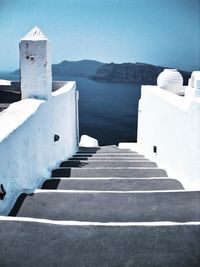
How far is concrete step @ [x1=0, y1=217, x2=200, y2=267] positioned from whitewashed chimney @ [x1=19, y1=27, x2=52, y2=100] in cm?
358

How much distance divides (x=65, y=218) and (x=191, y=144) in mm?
2543

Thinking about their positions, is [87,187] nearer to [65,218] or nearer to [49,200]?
[49,200]

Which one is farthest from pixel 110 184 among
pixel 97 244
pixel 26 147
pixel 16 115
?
pixel 97 244

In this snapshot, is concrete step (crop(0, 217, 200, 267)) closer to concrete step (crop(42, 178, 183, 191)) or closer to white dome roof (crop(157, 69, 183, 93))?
concrete step (crop(42, 178, 183, 191))

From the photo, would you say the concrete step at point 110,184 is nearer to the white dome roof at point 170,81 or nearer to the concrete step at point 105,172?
the concrete step at point 105,172

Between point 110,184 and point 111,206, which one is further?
point 110,184

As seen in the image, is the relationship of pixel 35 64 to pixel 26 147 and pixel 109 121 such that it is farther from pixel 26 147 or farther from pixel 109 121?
pixel 109 121

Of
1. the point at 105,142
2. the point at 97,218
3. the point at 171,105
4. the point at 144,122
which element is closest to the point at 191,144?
the point at 171,105

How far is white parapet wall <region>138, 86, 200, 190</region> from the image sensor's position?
496cm

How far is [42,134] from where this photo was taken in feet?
18.2

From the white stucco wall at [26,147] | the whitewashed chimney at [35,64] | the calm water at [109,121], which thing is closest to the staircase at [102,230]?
the white stucco wall at [26,147]

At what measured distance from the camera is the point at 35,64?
6.07m

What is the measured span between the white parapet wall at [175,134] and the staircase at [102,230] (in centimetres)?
98

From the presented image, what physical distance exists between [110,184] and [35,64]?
2.77 meters
